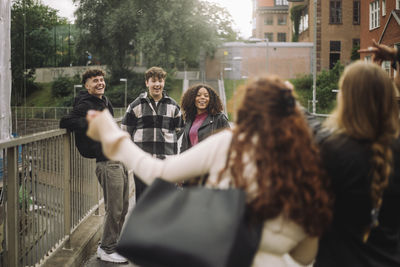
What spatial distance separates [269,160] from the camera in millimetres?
1868

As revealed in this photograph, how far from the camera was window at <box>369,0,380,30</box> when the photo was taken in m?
31.6

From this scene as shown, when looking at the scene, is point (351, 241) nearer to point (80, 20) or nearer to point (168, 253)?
point (168, 253)

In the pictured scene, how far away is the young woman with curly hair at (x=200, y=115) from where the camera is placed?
5594 millimetres

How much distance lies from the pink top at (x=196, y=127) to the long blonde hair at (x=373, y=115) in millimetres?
3483

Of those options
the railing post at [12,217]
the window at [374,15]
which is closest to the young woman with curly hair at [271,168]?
the railing post at [12,217]

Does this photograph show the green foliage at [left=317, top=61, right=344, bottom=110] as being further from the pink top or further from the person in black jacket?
the person in black jacket

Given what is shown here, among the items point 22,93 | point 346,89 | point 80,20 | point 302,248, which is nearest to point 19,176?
point 302,248

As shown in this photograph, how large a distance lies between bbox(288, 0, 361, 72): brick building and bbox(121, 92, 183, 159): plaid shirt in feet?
163

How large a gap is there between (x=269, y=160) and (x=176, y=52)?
52.8 m

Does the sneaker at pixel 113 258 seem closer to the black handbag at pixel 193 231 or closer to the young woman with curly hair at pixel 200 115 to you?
the young woman with curly hair at pixel 200 115

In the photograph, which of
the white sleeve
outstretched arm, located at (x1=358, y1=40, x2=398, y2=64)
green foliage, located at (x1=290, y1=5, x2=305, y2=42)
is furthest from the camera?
green foliage, located at (x1=290, y1=5, x2=305, y2=42)

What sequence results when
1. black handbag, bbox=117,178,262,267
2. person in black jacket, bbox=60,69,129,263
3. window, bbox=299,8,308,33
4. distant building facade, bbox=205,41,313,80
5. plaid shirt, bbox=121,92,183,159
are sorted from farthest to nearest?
distant building facade, bbox=205,41,313,80, window, bbox=299,8,308,33, plaid shirt, bbox=121,92,183,159, person in black jacket, bbox=60,69,129,263, black handbag, bbox=117,178,262,267

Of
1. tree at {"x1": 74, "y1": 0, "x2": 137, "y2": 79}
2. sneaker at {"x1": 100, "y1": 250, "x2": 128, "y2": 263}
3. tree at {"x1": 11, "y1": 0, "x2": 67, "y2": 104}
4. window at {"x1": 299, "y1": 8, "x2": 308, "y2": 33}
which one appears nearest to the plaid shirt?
sneaker at {"x1": 100, "y1": 250, "x2": 128, "y2": 263}

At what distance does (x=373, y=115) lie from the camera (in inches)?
81.0
